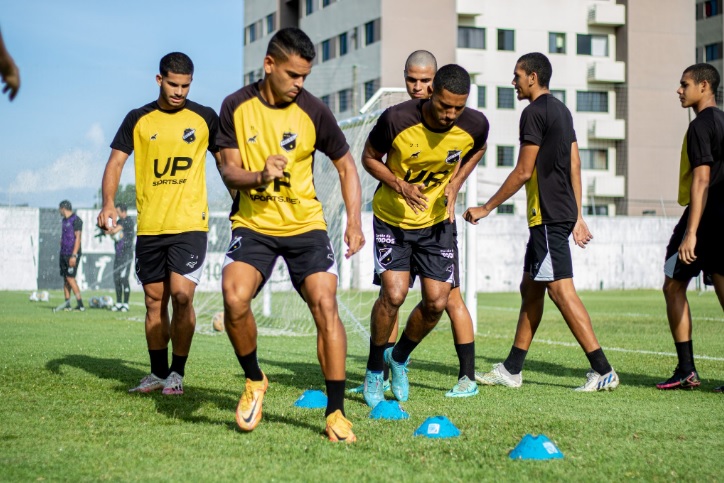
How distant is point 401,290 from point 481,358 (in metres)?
3.26

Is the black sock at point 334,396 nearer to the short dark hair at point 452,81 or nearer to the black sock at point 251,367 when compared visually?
the black sock at point 251,367

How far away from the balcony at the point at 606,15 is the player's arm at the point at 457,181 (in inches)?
1979

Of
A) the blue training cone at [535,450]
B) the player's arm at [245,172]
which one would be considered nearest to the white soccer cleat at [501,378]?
the blue training cone at [535,450]

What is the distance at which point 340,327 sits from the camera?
17.4 feet

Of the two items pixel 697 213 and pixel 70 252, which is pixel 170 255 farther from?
pixel 70 252

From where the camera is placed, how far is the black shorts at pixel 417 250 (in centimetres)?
666

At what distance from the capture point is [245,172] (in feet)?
16.7

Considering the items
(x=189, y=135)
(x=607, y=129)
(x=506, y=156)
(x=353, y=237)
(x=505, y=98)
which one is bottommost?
(x=353, y=237)

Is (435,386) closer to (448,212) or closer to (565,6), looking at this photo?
(448,212)

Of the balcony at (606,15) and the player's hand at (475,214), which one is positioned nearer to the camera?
the player's hand at (475,214)

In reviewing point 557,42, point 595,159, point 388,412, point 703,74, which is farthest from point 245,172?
point 557,42

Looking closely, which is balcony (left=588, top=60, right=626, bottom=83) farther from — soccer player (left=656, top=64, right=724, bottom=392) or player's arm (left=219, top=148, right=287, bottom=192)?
player's arm (left=219, top=148, right=287, bottom=192)

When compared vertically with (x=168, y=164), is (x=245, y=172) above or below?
below

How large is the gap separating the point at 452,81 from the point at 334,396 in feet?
7.40
